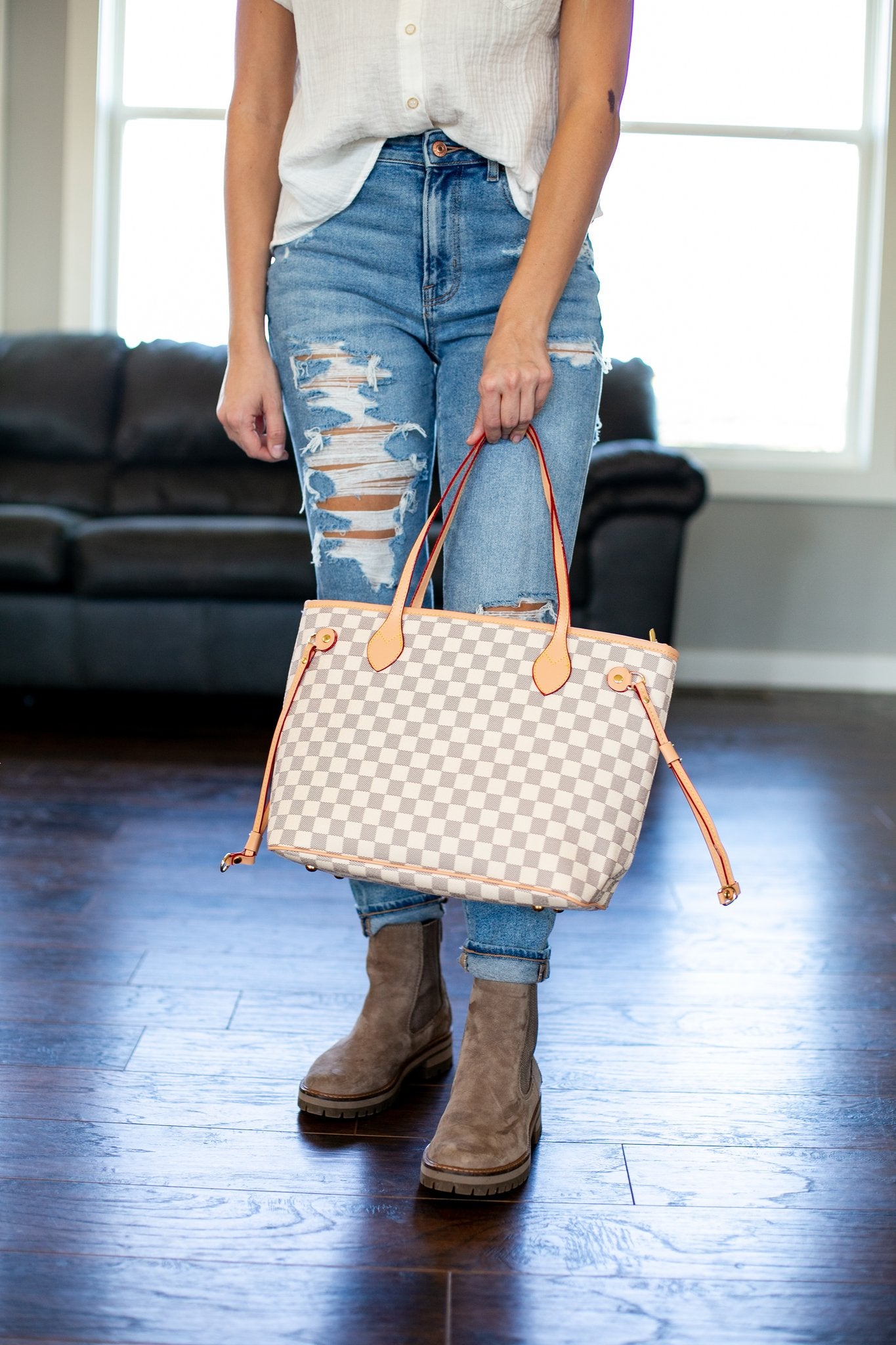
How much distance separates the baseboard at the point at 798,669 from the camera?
399cm

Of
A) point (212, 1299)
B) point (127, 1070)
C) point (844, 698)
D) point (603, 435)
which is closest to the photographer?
point (212, 1299)

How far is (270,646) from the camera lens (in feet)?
10.1

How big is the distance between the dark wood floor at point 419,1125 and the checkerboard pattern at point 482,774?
284mm

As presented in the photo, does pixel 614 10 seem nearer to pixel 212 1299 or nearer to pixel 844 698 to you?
pixel 212 1299

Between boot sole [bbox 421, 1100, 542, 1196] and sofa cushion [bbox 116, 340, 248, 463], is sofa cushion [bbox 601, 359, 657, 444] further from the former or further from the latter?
boot sole [bbox 421, 1100, 542, 1196]

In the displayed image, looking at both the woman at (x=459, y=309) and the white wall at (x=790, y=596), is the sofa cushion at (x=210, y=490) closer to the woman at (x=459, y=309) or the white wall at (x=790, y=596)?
the white wall at (x=790, y=596)

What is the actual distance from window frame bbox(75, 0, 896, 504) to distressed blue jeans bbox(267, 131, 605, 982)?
2.91 meters

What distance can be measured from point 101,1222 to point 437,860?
0.40m

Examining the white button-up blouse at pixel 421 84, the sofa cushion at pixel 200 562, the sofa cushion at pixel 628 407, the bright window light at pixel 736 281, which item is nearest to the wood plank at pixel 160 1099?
the white button-up blouse at pixel 421 84

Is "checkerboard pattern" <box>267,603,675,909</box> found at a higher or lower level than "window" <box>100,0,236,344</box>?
lower

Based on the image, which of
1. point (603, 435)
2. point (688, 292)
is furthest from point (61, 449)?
point (688, 292)

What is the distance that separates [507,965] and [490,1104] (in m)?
0.12

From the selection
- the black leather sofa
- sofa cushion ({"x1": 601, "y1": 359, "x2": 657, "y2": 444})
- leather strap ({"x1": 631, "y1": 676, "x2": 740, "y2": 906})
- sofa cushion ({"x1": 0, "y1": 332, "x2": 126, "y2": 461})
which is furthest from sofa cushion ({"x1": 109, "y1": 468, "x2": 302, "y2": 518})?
leather strap ({"x1": 631, "y1": 676, "x2": 740, "y2": 906})

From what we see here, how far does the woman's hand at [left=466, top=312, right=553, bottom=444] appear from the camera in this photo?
41.3 inches
